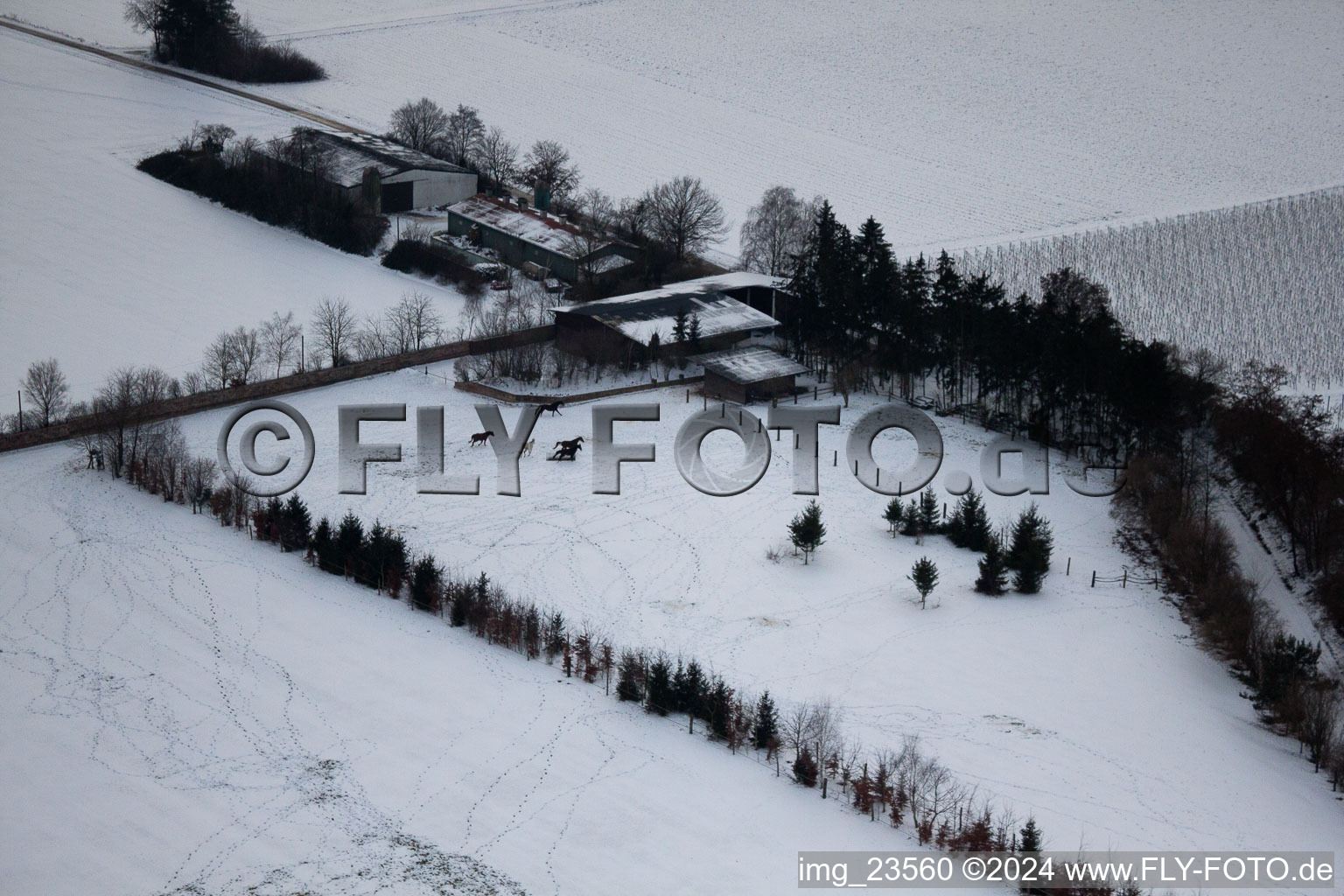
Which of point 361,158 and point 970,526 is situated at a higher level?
point 361,158

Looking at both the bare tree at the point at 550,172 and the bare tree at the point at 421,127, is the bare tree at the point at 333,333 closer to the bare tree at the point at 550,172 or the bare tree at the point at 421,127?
the bare tree at the point at 550,172

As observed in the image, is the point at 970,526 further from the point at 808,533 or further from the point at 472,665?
the point at 472,665

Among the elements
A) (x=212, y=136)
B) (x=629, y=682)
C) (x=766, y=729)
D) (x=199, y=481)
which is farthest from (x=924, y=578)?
(x=212, y=136)

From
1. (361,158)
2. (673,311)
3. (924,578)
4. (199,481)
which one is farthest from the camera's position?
(361,158)

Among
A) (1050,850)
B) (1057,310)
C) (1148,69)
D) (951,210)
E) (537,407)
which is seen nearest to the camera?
(1050,850)

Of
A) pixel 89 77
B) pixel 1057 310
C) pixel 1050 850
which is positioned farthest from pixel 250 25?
pixel 1050 850

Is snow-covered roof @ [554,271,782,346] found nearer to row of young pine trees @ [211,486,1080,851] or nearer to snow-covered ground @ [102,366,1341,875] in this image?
snow-covered ground @ [102,366,1341,875]

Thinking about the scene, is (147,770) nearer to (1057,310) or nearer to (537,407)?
(537,407)
